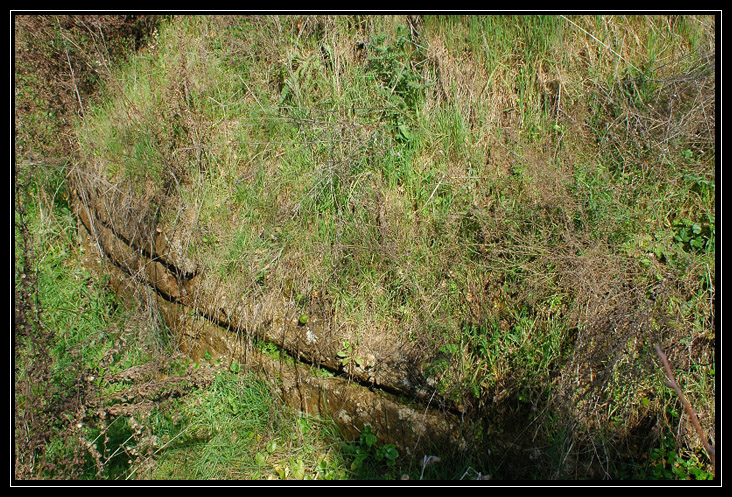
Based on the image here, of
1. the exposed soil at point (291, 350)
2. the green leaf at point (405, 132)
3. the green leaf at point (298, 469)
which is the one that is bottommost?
the green leaf at point (298, 469)

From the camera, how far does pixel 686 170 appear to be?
3.00 m

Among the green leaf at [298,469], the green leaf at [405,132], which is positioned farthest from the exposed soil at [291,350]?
the green leaf at [405,132]

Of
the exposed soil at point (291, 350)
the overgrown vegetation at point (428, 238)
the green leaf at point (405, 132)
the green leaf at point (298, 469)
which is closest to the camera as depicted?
the overgrown vegetation at point (428, 238)

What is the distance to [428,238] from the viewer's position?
3.35 metres

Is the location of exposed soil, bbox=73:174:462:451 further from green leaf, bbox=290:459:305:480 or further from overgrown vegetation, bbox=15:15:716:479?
green leaf, bbox=290:459:305:480

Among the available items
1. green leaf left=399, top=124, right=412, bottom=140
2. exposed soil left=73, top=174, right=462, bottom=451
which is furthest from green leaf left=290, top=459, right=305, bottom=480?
green leaf left=399, top=124, right=412, bottom=140

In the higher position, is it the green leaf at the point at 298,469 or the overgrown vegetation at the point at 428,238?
the overgrown vegetation at the point at 428,238

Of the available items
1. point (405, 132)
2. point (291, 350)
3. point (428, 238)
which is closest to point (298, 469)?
point (291, 350)

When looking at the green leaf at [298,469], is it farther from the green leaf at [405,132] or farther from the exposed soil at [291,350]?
the green leaf at [405,132]

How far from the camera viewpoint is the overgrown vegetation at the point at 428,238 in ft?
9.01

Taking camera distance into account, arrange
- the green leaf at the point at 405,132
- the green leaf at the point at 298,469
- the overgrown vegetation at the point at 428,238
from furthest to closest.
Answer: the green leaf at the point at 405,132 → the green leaf at the point at 298,469 → the overgrown vegetation at the point at 428,238

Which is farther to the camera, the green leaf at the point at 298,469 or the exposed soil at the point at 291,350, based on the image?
the green leaf at the point at 298,469

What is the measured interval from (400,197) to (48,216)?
3613mm
